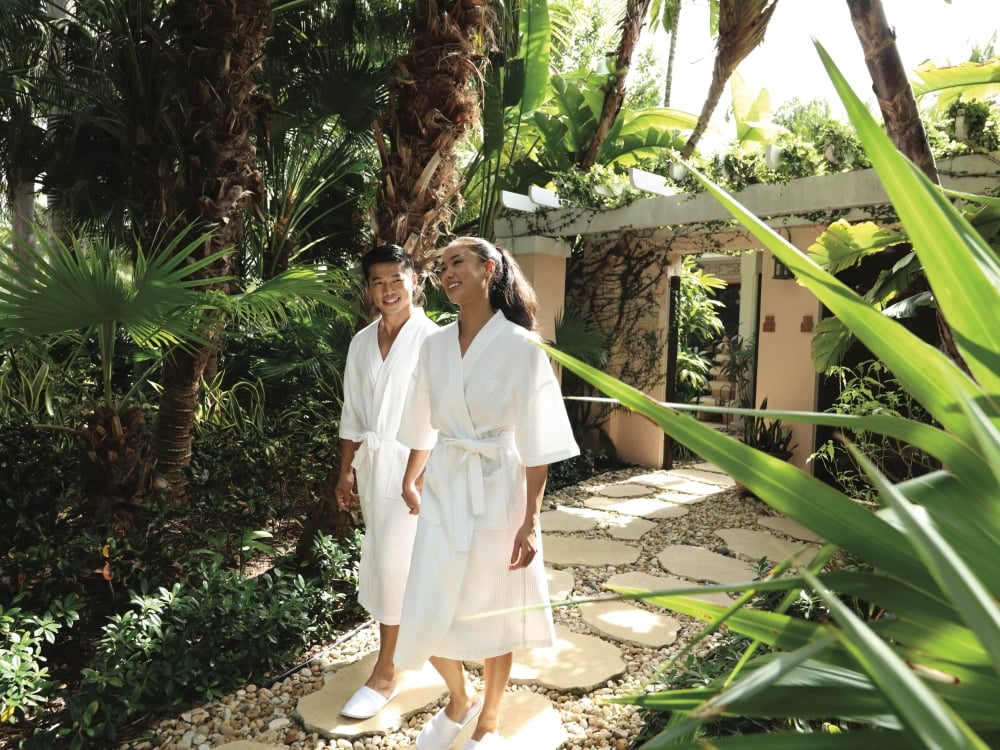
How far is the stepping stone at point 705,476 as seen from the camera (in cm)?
810

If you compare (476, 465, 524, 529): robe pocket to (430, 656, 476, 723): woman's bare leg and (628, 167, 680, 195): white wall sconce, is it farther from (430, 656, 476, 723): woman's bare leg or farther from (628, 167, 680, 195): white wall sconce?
(628, 167, 680, 195): white wall sconce

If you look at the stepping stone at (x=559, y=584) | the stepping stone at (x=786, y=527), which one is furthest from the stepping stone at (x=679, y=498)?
the stepping stone at (x=559, y=584)

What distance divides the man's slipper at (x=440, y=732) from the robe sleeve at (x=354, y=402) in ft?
4.09

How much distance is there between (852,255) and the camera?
407 cm

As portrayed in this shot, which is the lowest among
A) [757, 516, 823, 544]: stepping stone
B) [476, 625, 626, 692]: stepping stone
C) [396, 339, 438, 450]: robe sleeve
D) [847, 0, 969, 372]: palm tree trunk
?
[757, 516, 823, 544]: stepping stone

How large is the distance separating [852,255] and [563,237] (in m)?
4.53

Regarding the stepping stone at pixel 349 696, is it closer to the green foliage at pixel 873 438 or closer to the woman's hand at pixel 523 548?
the woman's hand at pixel 523 548

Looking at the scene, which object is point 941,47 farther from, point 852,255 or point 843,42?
point 852,255

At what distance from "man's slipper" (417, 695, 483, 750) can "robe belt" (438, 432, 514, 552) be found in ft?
2.28

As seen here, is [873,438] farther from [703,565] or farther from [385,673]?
[385,673]

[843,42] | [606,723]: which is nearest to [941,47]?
[843,42]

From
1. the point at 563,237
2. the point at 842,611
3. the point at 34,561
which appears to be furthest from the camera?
the point at 563,237

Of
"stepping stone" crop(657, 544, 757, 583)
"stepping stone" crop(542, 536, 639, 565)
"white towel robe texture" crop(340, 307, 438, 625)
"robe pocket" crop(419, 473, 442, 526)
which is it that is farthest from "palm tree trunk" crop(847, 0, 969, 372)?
"stepping stone" crop(542, 536, 639, 565)

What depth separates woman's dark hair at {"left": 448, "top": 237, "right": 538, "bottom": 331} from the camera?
2.73 meters
